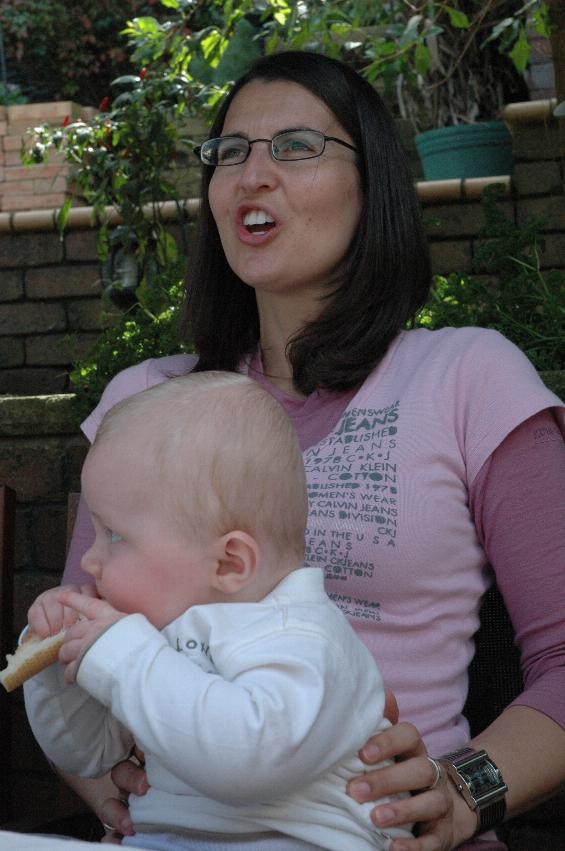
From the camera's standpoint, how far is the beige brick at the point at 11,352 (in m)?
4.23

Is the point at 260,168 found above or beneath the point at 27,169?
beneath

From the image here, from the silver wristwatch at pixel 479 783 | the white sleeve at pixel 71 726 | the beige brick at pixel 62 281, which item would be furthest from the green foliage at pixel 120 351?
the silver wristwatch at pixel 479 783

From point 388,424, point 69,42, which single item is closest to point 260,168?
point 388,424

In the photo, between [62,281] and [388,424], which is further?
[62,281]

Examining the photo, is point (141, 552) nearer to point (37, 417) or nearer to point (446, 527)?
point (446, 527)

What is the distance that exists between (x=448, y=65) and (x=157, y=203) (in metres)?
1.43

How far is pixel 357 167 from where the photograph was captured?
6.31ft

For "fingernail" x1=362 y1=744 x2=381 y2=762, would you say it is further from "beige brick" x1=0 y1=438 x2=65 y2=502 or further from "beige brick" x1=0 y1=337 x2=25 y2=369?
"beige brick" x1=0 y1=337 x2=25 y2=369

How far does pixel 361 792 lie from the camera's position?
1.17 metres

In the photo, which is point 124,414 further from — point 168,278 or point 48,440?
point 168,278

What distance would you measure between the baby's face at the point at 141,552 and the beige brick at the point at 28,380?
301cm

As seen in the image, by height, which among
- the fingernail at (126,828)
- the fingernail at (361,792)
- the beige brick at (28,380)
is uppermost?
the fingernail at (361,792)

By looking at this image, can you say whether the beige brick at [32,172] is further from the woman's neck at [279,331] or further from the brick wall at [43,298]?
the woman's neck at [279,331]

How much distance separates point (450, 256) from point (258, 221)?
2.03 m
